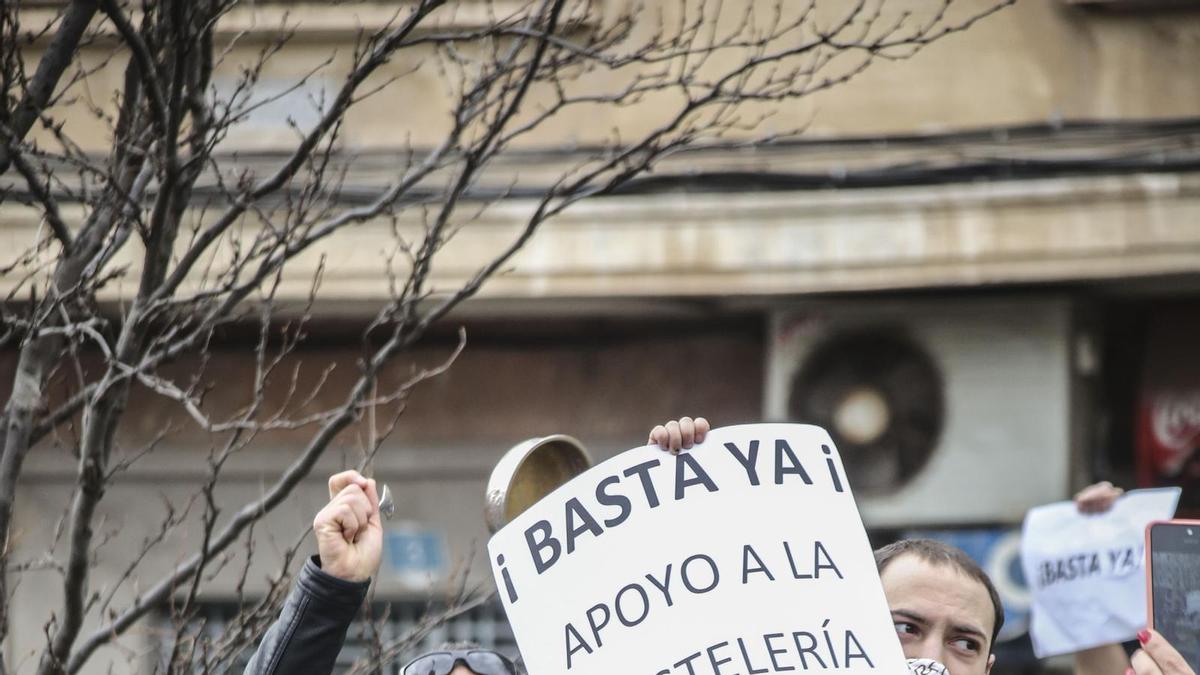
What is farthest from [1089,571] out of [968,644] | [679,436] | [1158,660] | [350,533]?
[350,533]

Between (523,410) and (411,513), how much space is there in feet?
2.68

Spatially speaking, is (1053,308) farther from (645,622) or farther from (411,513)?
(645,622)

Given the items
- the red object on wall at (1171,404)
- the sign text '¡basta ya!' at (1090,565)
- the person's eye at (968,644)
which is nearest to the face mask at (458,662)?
the person's eye at (968,644)

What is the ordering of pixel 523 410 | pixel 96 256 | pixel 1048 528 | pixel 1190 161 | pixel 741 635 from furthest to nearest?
1. pixel 523 410
2. pixel 1190 161
3. pixel 1048 528
4. pixel 96 256
5. pixel 741 635

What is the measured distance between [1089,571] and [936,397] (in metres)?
3.61

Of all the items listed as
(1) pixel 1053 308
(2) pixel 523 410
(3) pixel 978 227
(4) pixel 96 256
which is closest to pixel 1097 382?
(1) pixel 1053 308

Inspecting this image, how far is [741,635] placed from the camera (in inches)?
124

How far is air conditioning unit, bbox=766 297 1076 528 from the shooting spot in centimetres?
876

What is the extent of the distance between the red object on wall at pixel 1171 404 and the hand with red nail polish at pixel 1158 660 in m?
5.64

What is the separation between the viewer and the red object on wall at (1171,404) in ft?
28.7

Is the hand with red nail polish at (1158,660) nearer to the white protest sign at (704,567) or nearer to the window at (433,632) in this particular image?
the white protest sign at (704,567)

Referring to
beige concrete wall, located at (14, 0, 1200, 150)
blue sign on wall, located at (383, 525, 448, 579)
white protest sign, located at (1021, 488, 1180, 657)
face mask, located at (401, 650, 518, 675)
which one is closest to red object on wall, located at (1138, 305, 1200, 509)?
beige concrete wall, located at (14, 0, 1200, 150)

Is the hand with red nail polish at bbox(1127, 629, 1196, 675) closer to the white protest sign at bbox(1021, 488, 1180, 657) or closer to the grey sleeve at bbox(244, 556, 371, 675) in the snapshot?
the grey sleeve at bbox(244, 556, 371, 675)

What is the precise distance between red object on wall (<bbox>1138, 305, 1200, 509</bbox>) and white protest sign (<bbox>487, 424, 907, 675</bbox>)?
5.89 metres
